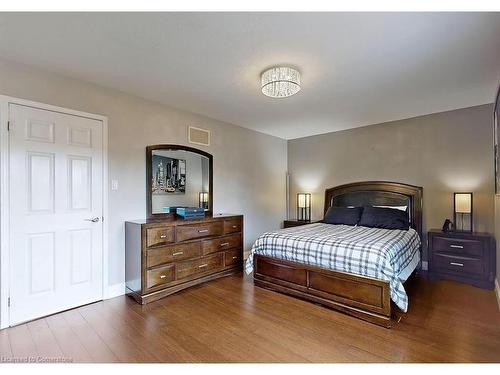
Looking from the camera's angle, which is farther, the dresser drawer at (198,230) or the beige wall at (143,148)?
the dresser drawer at (198,230)

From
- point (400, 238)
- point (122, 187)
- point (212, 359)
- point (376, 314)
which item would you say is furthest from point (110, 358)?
point (400, 238)

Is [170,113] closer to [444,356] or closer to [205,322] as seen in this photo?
[205,322]

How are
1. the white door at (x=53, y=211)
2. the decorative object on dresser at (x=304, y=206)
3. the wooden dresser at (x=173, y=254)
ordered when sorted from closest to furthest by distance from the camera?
the white door at (x=53, y=211) < the wooden dresser at (x=173, y=254) < the decorative object on dresser at (x=304, y=206)

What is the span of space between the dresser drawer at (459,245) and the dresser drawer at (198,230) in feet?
9.61

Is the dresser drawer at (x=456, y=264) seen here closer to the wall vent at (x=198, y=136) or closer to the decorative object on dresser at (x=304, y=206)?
the decorative object on dresser at (x=304, y=206)

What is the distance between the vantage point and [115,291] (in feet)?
9.80

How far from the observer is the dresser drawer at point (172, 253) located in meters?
2.86

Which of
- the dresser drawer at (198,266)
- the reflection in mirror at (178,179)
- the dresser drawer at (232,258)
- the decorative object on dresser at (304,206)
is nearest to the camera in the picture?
the dresser drawer at (198,266)

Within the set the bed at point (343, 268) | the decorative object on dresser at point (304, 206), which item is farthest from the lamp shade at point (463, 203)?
the decorative object on dresser at point (304, 206)

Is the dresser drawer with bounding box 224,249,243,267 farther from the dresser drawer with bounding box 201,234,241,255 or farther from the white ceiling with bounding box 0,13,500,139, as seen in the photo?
the white ceiling with bounding box 0,13,500,139

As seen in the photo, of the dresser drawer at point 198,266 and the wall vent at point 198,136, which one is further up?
the wall vent at point 198,136

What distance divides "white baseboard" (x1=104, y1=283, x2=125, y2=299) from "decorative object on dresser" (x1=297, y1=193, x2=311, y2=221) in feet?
11.1

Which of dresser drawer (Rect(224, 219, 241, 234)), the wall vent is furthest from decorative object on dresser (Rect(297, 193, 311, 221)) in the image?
the wall vent

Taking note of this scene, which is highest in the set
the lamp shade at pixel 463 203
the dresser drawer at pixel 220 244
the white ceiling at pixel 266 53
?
the white ceiling at pixel 266 53
